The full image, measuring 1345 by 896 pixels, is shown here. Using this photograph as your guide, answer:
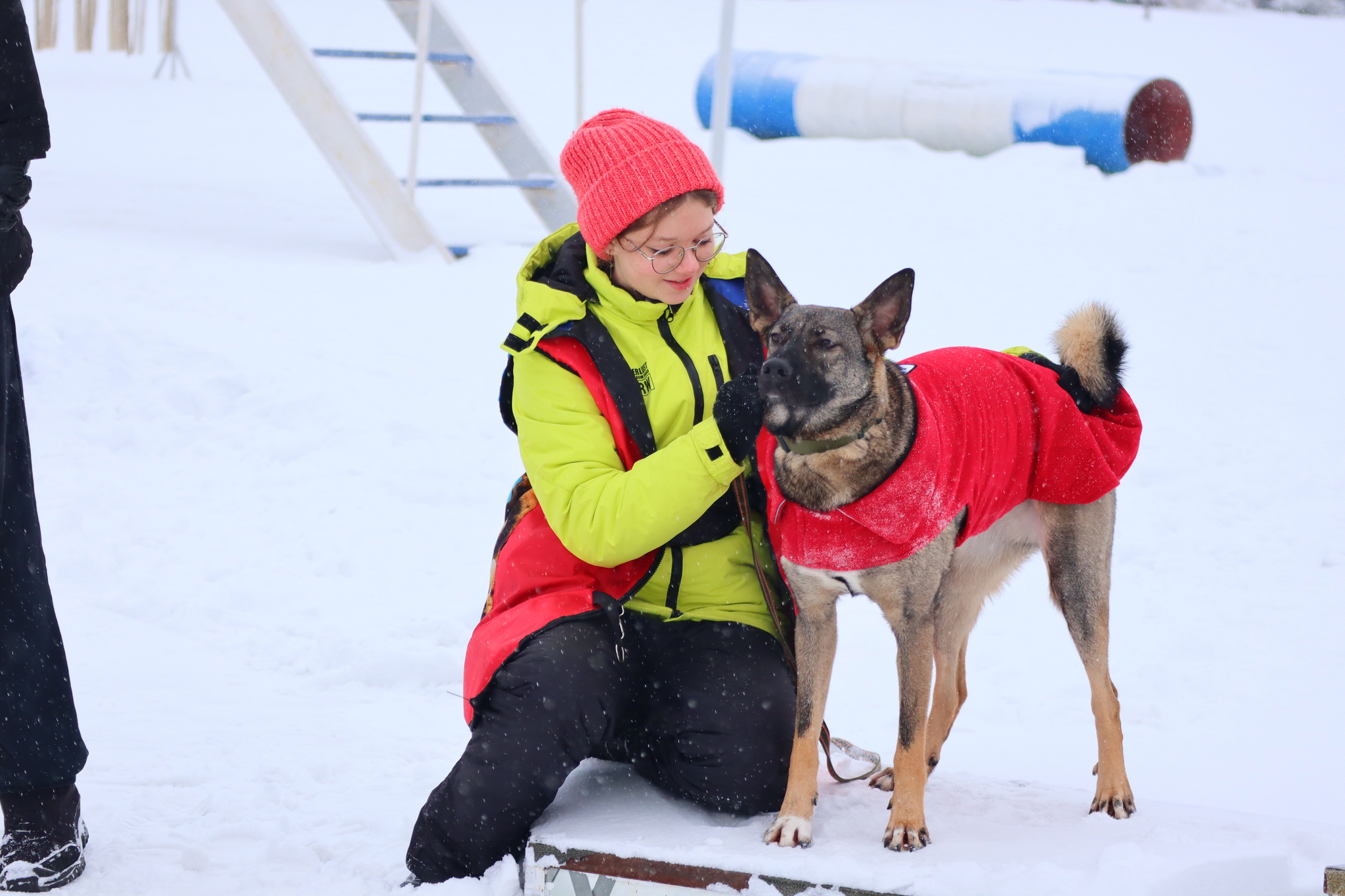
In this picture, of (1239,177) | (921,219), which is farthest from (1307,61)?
(921,219)

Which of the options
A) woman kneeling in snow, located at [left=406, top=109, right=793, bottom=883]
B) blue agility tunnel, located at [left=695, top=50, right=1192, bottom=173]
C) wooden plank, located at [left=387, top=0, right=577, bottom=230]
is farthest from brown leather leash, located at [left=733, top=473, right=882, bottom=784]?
blue agility tunnel, located at [left=695, top=50, right=1192, bottom=173]

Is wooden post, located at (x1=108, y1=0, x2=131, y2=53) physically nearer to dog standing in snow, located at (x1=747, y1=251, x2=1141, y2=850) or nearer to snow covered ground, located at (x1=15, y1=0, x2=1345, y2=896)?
snow covered ground, located at (x1=15, y1=0, x2=1345, y2=896)

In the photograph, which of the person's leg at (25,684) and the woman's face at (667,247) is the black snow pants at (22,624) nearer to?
the person's leg at (25,684)

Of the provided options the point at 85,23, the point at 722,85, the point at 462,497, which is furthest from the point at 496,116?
the point at 85,23

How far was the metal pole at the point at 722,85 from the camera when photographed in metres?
6.49

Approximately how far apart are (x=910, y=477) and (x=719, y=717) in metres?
0.69

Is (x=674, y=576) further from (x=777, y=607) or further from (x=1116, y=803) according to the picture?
(x=1116, y=803)

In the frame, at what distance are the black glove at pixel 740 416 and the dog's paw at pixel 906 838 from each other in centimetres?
82

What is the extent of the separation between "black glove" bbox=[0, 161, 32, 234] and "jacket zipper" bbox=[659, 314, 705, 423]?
4.34 feet

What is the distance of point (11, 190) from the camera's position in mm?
2215

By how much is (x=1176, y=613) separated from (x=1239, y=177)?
784 centimetres

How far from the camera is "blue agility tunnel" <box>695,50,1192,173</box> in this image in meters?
11.1

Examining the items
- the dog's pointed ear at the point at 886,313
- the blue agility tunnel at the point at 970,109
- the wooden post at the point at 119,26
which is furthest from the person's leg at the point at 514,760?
the wooden post at the point at 119,26

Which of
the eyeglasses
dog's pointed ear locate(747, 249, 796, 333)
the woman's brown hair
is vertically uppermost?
the woman's brown hair
